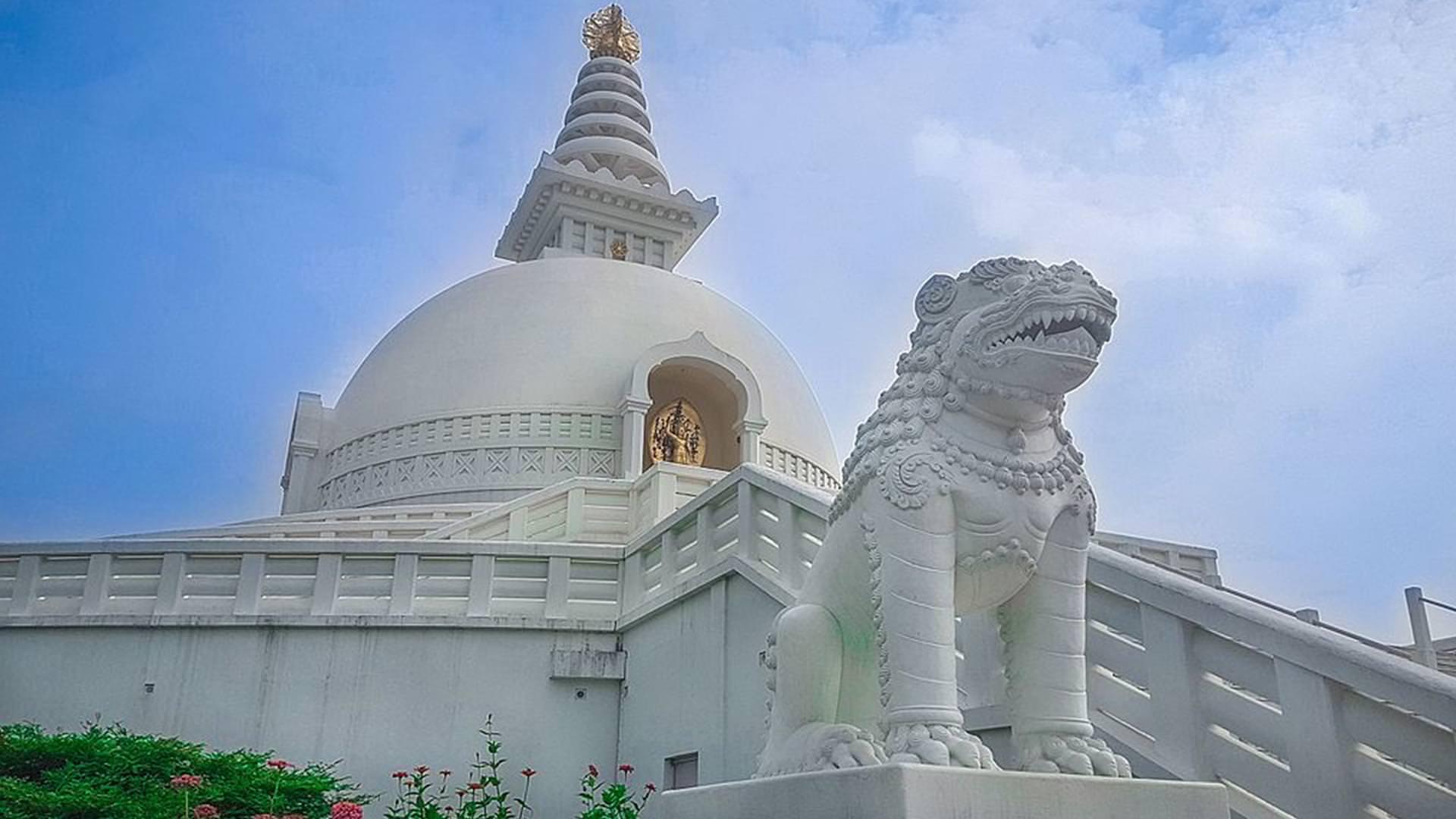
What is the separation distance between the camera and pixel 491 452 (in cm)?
1950

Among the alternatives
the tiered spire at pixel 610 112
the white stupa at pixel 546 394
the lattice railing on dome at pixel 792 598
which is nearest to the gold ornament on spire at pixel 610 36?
the tiered spire at pixel 610 112

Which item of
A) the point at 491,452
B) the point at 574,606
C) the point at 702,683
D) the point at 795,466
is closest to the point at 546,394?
the point at 491,452

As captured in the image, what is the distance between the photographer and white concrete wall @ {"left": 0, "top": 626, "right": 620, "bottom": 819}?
10.3 meters

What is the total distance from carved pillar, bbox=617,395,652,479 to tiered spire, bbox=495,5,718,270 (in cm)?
923

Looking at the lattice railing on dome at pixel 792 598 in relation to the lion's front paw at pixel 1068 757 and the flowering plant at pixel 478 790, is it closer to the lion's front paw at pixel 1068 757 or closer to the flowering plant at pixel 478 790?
the lion's front paw at pixel 1068 757

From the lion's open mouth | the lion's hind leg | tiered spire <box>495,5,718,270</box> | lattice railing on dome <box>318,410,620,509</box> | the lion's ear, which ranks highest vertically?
tiered spire <box>495,5,718,270</box>

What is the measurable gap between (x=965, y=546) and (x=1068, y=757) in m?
0.84

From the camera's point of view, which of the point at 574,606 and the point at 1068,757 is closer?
the point at 1068,757

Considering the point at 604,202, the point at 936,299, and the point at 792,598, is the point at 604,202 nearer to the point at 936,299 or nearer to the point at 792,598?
the point at 792,598

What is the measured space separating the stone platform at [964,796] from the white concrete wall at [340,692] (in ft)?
22.6

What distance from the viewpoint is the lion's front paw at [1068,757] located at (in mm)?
3916

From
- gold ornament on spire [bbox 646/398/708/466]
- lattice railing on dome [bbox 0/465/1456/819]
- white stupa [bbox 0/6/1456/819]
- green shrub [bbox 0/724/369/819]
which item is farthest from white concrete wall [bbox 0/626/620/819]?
gold ornament on spire [bbox 646/398/708/466]

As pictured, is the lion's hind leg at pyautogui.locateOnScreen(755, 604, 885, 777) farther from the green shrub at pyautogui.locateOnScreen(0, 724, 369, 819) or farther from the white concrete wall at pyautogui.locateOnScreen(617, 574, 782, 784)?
the green shrub at pyautogui.locateOnScreen(0, 724, 369, 819)

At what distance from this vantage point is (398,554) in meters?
11.3
